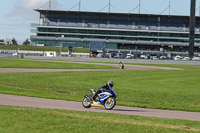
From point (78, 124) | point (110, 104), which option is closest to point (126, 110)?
point (110, 104)

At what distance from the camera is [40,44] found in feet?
493

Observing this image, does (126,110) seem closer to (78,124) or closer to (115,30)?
(78,124)

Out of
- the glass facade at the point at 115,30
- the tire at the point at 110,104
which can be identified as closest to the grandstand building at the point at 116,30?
the glass facade at the point at 115,30

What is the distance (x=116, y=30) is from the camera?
503 ft

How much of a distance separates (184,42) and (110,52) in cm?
3696

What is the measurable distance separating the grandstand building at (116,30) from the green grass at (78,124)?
446 feet

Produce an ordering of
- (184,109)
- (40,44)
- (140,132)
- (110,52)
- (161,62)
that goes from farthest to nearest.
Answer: (40,44)
(110,52)
(161,62)
(184,109)
(140,132)

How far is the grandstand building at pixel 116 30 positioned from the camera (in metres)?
151

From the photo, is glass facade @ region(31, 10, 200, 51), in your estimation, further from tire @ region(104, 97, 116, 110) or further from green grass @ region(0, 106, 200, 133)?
green grass @ region(0, 106, 200, 133)

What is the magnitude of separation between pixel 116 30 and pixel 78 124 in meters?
143

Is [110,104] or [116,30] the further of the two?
[116,30]

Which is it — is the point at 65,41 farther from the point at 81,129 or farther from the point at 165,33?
the point at 81,129

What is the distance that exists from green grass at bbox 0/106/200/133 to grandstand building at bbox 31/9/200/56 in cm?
13582

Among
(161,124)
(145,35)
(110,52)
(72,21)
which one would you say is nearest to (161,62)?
(110,52)
